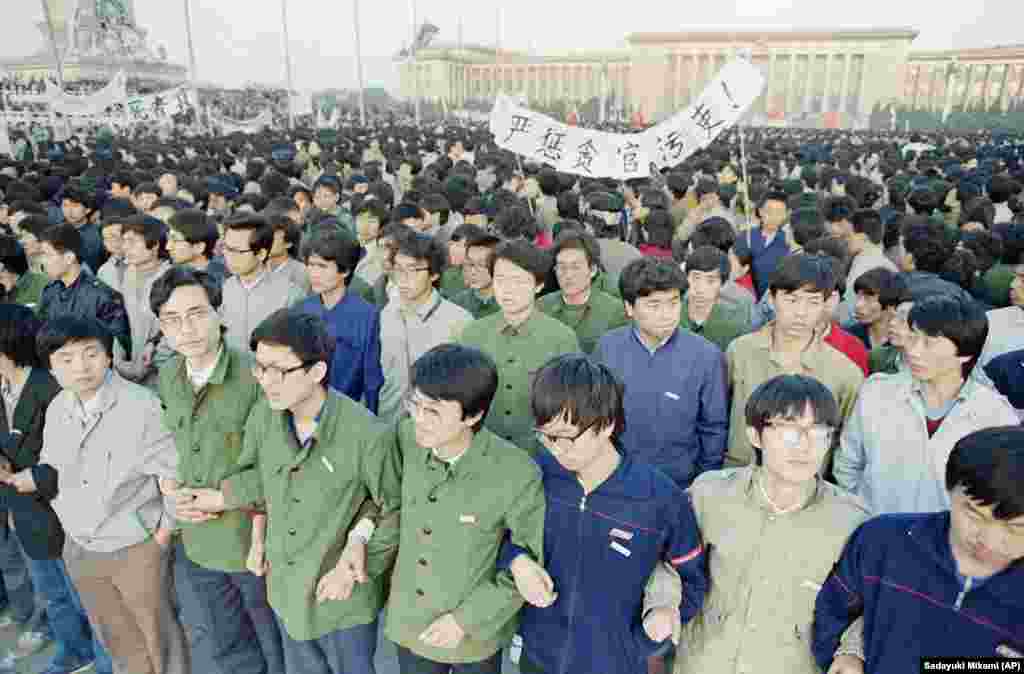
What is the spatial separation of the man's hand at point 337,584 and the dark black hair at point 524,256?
1503 millimetres

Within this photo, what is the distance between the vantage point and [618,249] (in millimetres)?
5270

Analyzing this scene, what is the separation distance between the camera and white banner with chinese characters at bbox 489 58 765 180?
5.08 meters

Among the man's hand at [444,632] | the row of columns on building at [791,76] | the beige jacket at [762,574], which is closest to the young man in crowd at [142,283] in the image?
the man's hand at [444,632]

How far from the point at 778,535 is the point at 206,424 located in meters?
1.98

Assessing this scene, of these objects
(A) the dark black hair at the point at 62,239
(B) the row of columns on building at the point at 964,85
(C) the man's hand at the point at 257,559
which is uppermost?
(B) the row of columns on building at the point at 964,85

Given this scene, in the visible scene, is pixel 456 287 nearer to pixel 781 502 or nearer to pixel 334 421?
pixel 334 421

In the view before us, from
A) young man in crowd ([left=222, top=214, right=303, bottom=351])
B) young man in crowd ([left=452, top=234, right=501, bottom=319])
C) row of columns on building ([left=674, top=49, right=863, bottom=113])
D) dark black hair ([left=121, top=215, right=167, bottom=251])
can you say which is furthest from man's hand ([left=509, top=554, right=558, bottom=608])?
row of columns on building ([left=674, top=49, right=863, bottom=113])

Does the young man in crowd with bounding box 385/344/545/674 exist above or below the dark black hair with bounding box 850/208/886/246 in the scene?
below

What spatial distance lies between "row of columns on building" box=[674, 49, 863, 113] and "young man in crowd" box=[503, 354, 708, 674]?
58282 millimetres

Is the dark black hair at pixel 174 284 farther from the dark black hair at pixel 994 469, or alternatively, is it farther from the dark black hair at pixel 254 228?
the dark black hair at pixel 994 469

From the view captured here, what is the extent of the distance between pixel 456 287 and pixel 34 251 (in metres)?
3.04

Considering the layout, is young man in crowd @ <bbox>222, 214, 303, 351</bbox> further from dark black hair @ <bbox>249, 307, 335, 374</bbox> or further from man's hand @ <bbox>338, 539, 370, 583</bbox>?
man's hand @ <bbox>338, 539, 370, 583</bbox>

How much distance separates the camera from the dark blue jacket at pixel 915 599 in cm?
146

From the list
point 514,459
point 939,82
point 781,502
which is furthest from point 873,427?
point 939,82
